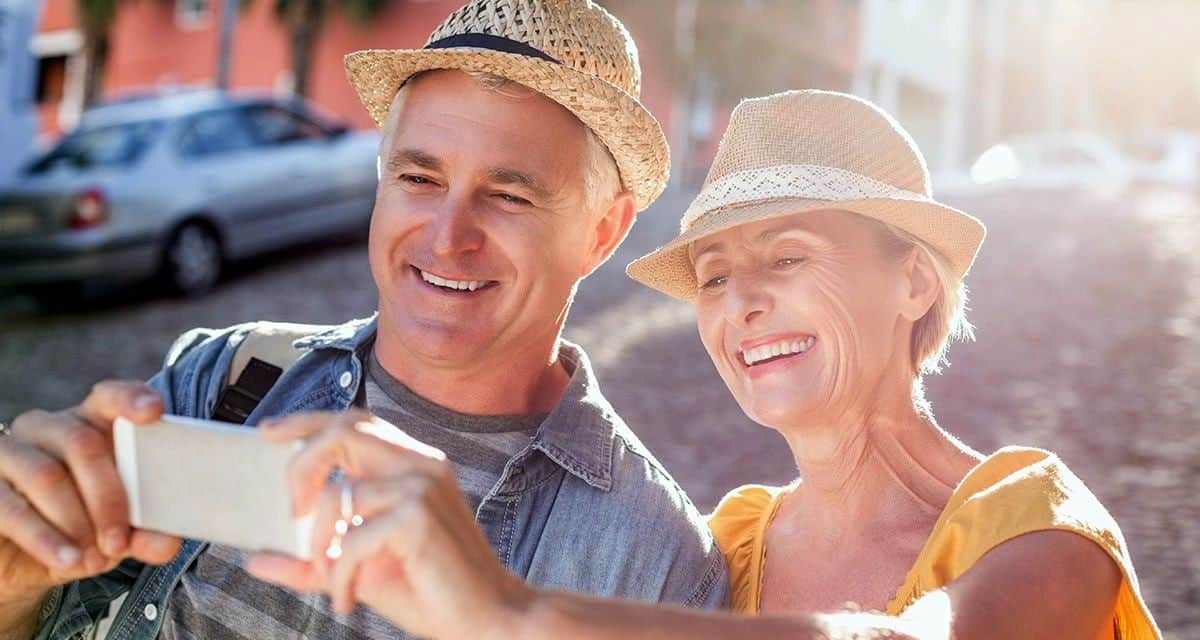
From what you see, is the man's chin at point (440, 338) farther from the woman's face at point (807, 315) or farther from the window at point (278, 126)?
the window at point (278, 126)

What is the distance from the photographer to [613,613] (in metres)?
1.45

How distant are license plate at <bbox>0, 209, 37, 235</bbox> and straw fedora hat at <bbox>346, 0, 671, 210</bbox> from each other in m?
8.59

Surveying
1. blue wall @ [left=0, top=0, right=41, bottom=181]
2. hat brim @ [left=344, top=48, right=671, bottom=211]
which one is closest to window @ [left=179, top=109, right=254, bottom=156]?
blue wall @ [left=0, top=0, right=41, bottom=181]

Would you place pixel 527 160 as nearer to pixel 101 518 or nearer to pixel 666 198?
pixel 101 518

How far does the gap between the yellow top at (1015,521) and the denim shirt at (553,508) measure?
1.56ft

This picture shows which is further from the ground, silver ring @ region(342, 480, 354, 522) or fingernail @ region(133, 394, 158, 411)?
silver ring @ region(342, 480, 354, 522)

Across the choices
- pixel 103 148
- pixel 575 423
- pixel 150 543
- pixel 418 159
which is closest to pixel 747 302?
pixel 575 423

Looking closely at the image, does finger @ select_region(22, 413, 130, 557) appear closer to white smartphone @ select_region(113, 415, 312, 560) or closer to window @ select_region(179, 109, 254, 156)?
white smartphone @ select_region(113, 415, 312, 560)

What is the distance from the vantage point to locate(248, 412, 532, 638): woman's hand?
1373mm

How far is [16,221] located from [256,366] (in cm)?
891

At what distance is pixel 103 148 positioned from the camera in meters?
11.3

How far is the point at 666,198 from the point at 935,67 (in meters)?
15.1

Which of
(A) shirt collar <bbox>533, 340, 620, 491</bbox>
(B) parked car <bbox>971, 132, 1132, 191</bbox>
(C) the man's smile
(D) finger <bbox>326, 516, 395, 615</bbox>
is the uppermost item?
(D) finger <bbox>326, 516, 395, 615</bbox>

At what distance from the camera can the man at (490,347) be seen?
Result: 2639 millimetres
